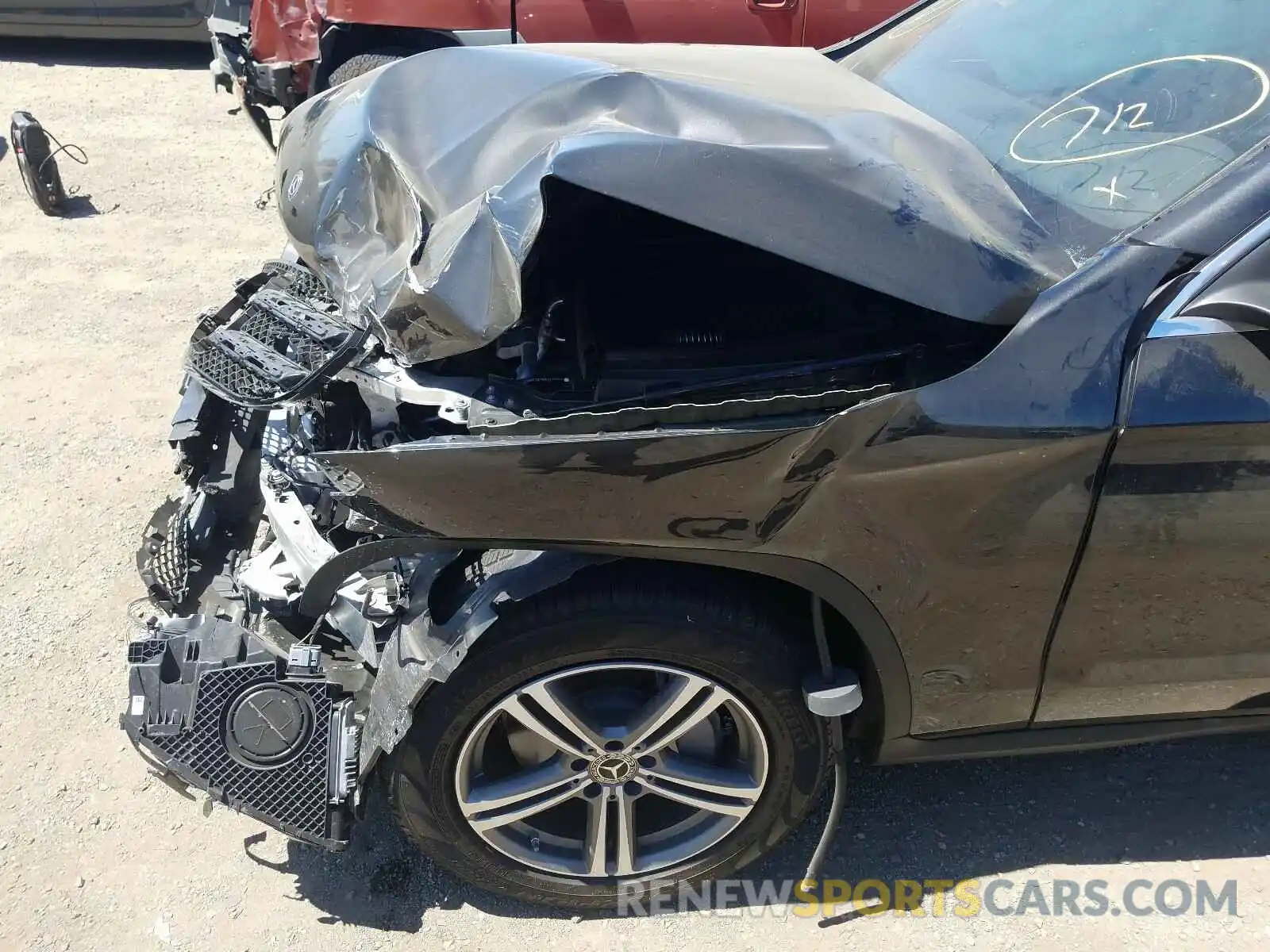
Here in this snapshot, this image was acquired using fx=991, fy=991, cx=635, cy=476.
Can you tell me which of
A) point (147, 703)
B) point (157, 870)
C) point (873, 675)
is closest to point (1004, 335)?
point (873, 675)

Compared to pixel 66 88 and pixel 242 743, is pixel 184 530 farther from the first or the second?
pixel 66 88

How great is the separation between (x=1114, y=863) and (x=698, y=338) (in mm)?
1675

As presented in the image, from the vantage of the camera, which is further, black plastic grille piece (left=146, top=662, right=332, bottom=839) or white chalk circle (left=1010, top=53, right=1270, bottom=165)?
black plastic grille piece (left=146, top=662, right=332, bottom=839)

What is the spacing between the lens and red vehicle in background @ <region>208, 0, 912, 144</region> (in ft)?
16.5

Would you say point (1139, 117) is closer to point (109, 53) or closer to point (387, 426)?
point (387, 426)

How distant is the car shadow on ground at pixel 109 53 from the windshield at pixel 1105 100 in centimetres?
753

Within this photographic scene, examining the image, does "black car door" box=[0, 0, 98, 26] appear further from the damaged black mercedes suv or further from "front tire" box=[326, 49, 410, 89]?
the damaged black mercedes suv

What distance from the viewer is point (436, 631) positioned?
2002mm

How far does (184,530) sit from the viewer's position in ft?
8.46

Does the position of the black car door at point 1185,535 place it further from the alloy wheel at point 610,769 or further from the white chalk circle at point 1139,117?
the alloy wheel at point 610,769

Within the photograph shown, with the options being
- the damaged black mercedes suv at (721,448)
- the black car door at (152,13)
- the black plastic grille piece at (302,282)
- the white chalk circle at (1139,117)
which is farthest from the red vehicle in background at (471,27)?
the black car door at (152,13)

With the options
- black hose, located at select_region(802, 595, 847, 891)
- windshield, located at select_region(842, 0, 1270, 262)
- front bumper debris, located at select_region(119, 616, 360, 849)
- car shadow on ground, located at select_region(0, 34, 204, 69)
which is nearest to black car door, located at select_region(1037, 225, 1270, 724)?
windshield, located at select_region(842, 0, 1270, 262)

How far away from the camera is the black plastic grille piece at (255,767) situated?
2164mm

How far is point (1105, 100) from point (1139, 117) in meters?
0.12
